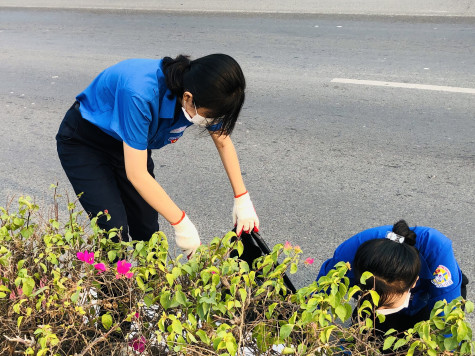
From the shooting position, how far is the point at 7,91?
7.06m

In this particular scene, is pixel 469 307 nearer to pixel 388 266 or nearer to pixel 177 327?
pixel 388 266

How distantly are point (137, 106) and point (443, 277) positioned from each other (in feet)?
4.84

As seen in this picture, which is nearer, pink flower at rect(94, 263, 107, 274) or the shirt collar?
pink flower at rect(94, 263, 107, 274)

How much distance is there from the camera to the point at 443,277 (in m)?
2.45

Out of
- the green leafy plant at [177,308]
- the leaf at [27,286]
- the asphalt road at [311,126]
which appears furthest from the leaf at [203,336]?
the asphalt road at [311,126]

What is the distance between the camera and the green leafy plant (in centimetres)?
161

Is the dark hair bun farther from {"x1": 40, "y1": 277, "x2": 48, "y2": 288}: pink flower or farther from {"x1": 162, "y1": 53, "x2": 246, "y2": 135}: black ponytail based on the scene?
{"x1": 40, "y1": 277, "x2": 48, "y2": 288}: pink flower

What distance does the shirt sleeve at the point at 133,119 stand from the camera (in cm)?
216

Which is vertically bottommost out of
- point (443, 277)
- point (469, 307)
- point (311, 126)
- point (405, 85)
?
point (311, 126)

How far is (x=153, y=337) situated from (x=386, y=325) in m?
1.23

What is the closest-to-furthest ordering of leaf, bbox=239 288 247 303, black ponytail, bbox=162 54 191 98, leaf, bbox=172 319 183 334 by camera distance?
leaf, bbox=172 319 183 334 < leaf, bbox=239 288 247 303 < black ponytail, bbox=162 54 191 98

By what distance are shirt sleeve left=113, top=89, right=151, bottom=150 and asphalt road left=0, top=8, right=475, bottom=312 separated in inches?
63.7

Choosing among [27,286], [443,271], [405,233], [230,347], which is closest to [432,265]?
[443,271]

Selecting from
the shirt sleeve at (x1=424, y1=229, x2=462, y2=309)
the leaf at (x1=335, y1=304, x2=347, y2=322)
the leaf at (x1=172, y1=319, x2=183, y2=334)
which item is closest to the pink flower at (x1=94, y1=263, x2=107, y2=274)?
the leaf at (x1=172, y1=319, x2=183, y2=334)
